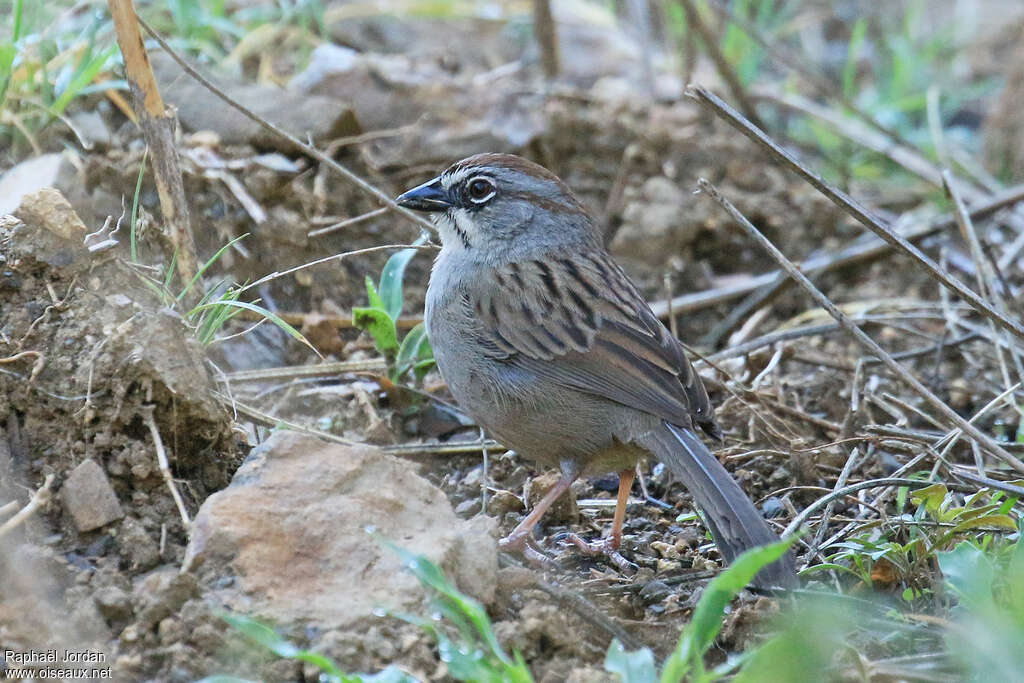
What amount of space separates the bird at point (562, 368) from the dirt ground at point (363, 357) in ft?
1.02

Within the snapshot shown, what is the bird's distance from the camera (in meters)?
4.12

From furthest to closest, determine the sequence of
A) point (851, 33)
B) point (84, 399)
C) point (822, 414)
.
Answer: point (851, 33), point (822, 414), point (84, 399)

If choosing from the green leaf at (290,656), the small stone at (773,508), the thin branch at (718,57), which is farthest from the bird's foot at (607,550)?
the thin branch at (718,57)

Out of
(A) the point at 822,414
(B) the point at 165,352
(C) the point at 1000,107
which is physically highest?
(B) the point at 165,352

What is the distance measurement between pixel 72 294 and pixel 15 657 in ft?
4.35

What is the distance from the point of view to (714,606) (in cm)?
288

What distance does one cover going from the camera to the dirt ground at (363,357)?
126 inches

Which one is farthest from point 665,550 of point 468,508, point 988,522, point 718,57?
point 718,57

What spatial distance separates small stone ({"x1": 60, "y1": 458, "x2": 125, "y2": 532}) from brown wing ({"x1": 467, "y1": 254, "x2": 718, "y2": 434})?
57.4 inches

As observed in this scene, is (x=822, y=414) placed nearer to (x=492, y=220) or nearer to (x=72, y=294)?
(x=492, y=220)

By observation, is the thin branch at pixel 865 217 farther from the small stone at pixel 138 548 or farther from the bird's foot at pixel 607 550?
the small stone at pixel 138 548

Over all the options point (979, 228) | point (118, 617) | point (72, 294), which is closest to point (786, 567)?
point (118, 617)

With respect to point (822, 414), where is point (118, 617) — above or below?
above

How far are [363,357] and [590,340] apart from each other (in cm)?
133
